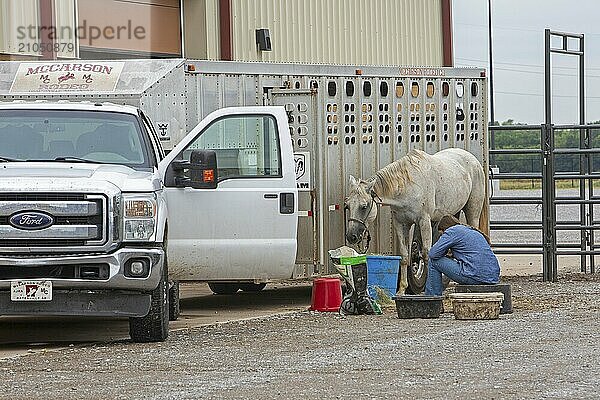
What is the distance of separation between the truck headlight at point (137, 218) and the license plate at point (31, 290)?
2.55 ft

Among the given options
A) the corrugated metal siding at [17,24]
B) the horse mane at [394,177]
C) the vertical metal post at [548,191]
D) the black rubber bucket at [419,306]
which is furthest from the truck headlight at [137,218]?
the vertical metal post at [548,191]


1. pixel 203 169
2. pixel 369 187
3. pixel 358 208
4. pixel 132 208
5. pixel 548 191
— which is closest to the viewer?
pixel 132 208

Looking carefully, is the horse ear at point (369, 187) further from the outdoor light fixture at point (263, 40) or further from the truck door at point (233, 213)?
the outdoor light fixture at point (263, 40)

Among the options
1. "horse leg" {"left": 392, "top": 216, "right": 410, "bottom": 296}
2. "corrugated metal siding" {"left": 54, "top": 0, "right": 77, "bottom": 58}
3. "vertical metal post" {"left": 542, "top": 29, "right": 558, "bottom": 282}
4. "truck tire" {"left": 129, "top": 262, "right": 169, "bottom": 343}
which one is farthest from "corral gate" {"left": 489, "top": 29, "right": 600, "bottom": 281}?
"truck tire" {"left": 129, "top": 262, "right": 169, "bottom": 343}

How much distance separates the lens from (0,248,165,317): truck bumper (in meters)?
11.3

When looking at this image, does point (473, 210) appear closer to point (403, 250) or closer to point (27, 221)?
point (403, 250)

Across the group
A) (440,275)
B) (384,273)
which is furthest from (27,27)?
(440,275)

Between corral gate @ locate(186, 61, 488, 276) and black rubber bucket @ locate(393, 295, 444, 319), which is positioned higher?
corral gate @ locate(186, 61, 488, 276)

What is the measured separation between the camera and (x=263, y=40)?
77.5 feet

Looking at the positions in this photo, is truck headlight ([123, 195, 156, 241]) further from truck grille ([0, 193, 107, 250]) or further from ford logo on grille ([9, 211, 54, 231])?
ford logo on grille ([9, 211, 54, 231])

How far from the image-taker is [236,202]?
1444cm

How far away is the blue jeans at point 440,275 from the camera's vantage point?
14172 mm

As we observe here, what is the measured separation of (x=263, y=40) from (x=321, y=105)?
754 centimetres

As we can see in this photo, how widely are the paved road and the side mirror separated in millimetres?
1456
